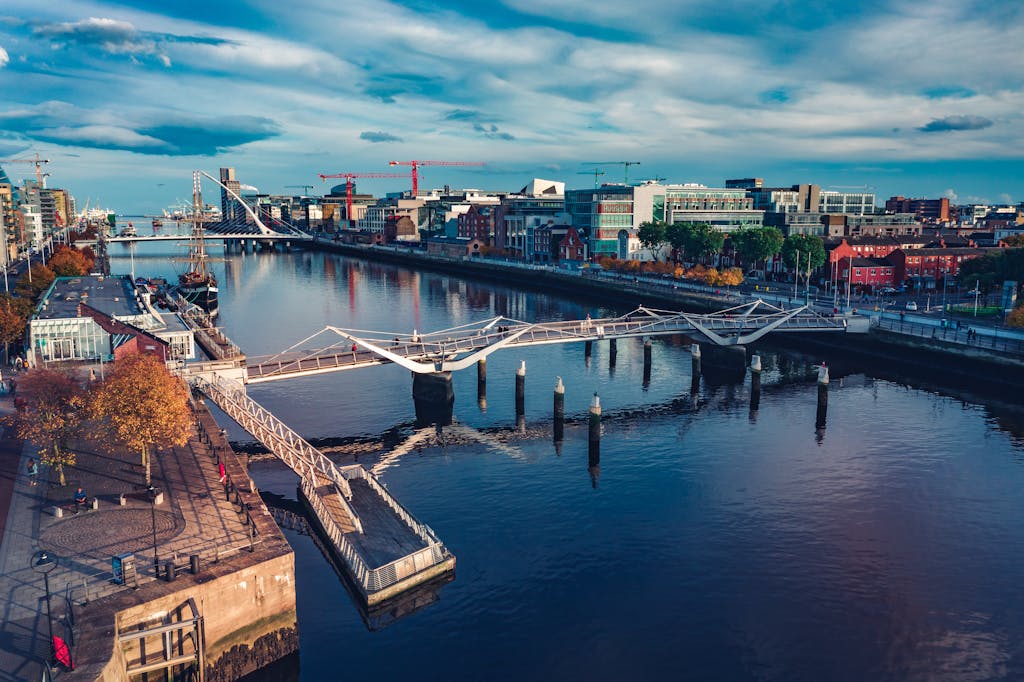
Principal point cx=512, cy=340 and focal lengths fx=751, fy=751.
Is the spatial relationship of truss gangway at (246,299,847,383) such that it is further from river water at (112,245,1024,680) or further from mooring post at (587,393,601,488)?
mooring post at (587,393,601,488)

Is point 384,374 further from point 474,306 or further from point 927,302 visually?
point 927,302

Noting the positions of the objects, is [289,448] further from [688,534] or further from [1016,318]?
[1016,318]

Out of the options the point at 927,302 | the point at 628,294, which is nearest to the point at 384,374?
the point at 628,294

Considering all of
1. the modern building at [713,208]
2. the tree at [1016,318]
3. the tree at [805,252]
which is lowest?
the tree at [1016,318]

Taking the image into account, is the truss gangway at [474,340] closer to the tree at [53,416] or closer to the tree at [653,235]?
the tree at [53,416]

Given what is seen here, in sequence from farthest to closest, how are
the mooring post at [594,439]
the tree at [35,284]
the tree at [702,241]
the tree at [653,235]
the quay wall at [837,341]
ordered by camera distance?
1. the tree at [653,235]
2. the tree at [702,241]
3. the tree at [35,284]
4. the quay wall at [837,341]
5. the mooring post at [594,439]

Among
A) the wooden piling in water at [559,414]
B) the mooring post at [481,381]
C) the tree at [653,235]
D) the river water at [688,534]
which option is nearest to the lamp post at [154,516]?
the river water at [688,534]
